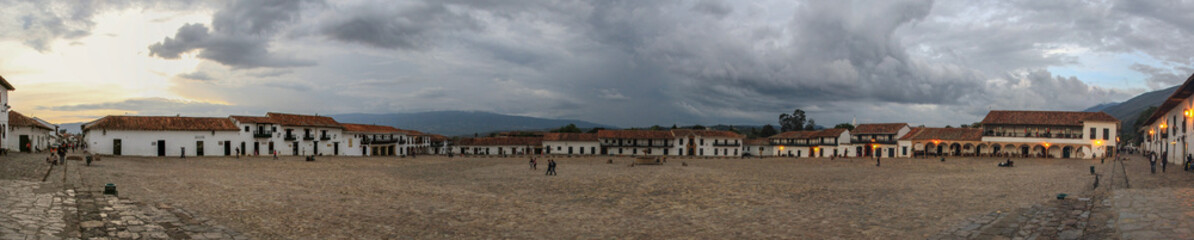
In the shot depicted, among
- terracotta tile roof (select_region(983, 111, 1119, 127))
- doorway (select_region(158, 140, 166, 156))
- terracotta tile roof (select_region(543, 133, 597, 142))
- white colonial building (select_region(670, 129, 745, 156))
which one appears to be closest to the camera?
doorway (select_region(158, 140, 166, 156))

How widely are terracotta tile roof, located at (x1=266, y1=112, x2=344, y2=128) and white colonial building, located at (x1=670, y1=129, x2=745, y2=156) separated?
4228cm

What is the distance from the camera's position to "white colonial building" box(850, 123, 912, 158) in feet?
219

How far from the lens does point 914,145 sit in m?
63.9

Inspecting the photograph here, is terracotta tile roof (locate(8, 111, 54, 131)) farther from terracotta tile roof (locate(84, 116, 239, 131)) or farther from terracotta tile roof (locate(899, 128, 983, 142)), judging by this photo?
terracotta tile roof (locate(899, 128, 983, 142))

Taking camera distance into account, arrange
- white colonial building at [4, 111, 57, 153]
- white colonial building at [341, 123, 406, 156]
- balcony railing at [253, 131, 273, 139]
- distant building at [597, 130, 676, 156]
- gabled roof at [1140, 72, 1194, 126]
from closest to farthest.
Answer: gabled roof at [1140, 72, 1194, 126], white colonial building at [4, 111, 57, 153], balcony railing at [253, 131, 273, 139], white colonial building at [341, 123, 406, 156], distant building at [597, 130, 676, 156]

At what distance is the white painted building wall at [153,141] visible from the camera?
129 feet

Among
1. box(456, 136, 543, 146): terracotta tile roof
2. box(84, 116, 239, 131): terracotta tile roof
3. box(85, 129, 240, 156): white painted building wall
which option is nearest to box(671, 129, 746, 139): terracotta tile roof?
box(456, 136, 543, 146): terracotta tile roof

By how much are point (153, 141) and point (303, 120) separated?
13.6 metres

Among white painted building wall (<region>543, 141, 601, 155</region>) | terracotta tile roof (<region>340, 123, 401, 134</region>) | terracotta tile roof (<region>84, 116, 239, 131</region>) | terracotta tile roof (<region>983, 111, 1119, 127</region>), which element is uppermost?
terracotta tile roof (<region>983, 111, 1119, 127</region>)

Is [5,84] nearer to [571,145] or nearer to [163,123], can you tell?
[163,123]

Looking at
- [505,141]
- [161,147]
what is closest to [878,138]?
[505,141]

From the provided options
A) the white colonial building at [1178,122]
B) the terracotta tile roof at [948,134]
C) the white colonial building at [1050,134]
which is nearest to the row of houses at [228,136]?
the white colonial building at [1178,122]

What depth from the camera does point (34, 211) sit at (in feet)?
31.0

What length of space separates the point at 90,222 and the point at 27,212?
1028 mm
